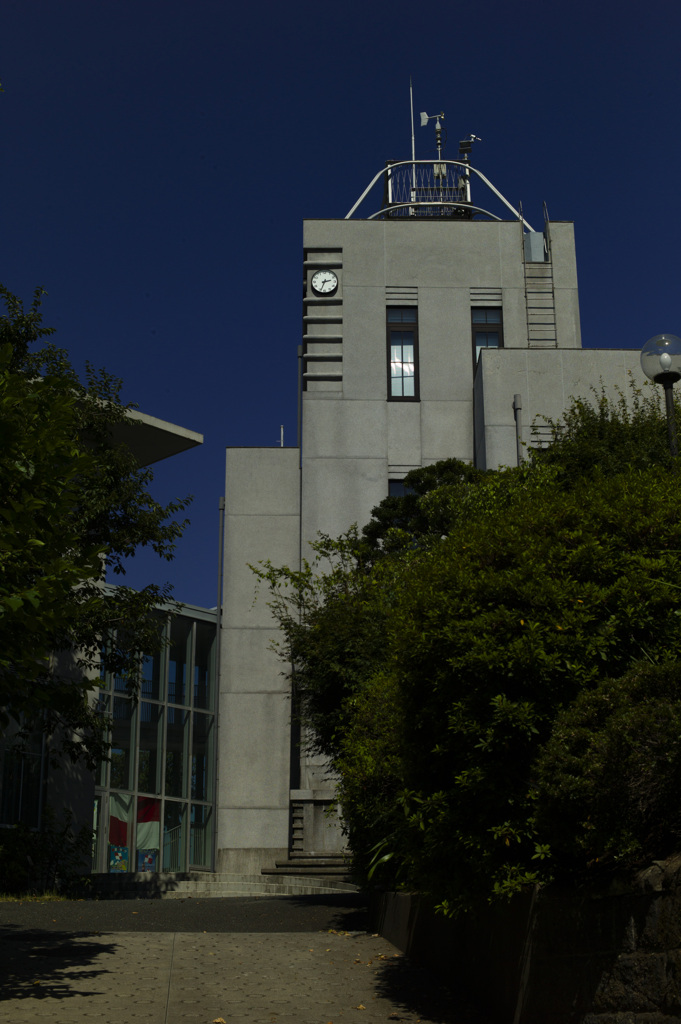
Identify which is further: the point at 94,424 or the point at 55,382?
the point at 94,424

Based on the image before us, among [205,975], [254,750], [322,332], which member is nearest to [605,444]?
[205,975]

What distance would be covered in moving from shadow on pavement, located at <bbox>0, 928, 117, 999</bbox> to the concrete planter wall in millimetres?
3182

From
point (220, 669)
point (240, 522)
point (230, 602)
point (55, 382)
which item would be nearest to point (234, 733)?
point (220, 669)

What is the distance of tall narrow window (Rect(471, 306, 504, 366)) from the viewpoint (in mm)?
30281

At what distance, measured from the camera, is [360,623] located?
1612 cm

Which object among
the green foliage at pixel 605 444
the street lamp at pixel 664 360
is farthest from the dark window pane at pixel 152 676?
the street lamp at pixel 664 360

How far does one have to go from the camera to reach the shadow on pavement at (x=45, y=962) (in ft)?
26.5

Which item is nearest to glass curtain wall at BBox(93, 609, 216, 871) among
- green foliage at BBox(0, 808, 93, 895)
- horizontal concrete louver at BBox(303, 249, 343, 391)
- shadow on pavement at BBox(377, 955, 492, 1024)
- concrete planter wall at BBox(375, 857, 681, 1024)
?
green foliage at BBox(0, 808, 93, 895)

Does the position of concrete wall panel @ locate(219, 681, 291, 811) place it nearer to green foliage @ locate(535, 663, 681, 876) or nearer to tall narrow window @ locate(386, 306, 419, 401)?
tall narrow window @ locate(386, 306, 419, 401)

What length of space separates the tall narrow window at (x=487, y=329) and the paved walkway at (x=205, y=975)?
66.2ft

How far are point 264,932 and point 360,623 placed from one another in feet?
17.3

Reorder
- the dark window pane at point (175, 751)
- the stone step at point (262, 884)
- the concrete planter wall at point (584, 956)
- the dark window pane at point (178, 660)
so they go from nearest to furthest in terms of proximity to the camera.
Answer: the concrete planter wall at point (584, 956), the stone step at point (262, 884), the dark window pane at point (175, 751), the dark window pane at point (178, 660)

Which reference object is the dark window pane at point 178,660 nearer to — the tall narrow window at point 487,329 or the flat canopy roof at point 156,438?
the flat canopy roof at point 156,438

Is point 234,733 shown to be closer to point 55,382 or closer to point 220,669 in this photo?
point 220,669
